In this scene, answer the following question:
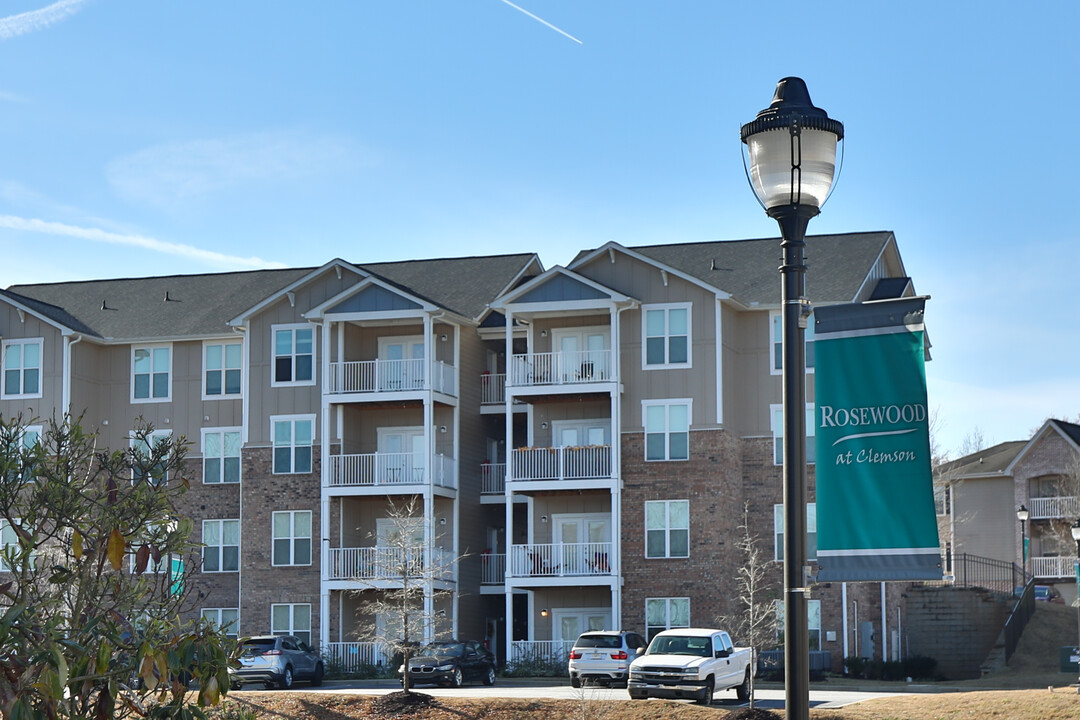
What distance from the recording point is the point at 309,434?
48.2 metres

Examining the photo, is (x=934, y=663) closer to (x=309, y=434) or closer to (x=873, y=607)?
(x=873, y=607)

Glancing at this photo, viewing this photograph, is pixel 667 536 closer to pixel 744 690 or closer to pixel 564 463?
pixel 564 463

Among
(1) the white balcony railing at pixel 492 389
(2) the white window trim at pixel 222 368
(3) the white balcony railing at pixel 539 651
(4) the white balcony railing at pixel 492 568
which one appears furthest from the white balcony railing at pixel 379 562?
(2) the white window trim at pixel 222 368

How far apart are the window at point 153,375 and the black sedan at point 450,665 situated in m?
16.8

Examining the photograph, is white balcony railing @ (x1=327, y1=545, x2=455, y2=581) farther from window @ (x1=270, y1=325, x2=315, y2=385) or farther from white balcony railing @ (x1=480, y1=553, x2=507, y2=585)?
window @ (x1=270, y1=325, x2=315, y2=385)

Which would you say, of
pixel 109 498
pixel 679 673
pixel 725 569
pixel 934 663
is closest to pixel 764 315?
pixel 725 569

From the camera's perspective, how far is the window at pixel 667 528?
44.4 m

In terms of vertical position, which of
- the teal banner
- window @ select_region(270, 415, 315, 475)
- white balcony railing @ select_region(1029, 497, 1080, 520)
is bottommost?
white balcony railing @ select_region(1029, 497, 1080, 520)

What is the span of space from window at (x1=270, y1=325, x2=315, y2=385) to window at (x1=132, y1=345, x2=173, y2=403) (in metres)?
4.67

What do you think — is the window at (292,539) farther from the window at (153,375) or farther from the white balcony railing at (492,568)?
the window at (153,375)

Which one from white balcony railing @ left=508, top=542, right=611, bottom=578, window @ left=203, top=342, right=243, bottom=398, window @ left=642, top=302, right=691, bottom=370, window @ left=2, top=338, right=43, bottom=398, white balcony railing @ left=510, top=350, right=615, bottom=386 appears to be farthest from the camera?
window @ left=203, top=342, right=243, bottom=398

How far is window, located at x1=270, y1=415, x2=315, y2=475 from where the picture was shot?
48.2 m

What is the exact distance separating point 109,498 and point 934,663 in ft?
123

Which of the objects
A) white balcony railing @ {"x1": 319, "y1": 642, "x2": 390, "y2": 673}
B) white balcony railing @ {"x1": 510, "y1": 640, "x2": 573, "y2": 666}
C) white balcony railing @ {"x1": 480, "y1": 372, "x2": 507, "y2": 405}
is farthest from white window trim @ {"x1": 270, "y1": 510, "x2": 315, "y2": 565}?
white balcony railing @ {"x1": 510, "y1": 640, "x2": 573, "y2": 666}
